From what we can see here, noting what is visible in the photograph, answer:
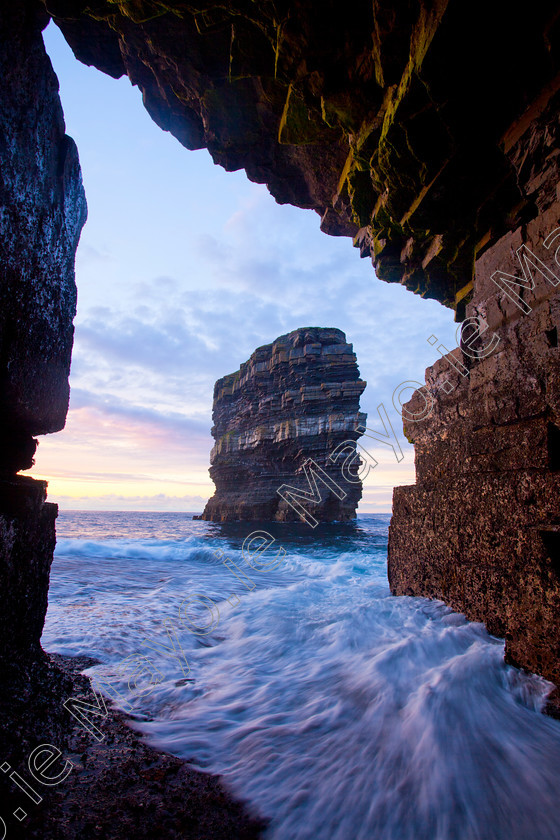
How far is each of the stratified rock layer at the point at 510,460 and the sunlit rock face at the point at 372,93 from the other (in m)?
0.61

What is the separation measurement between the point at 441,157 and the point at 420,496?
340 cm

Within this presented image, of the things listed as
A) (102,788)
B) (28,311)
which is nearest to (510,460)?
(102,788)

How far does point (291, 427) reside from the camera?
29.8 m

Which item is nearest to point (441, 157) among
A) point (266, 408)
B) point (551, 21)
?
point (551, 21)

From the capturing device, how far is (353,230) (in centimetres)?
750

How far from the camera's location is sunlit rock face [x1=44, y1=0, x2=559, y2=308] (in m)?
2.70

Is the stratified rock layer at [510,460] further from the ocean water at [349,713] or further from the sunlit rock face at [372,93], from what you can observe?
the sunlit rock face at [372,93]

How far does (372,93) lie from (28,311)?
419cm

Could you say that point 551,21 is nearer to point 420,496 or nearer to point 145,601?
point 420,496

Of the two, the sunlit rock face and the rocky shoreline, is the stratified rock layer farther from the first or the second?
the rocky shoreline

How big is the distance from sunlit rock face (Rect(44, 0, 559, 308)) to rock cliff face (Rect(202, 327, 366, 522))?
22526mm

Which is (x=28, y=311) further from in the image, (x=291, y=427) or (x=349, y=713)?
(x=291, y=427)

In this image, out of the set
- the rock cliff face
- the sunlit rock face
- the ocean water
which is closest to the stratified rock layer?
the ocean water

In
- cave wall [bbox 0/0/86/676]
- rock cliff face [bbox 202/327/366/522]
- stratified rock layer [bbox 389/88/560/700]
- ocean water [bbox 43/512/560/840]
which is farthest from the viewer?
rock cliff face [bbox 202/327/366/522]
